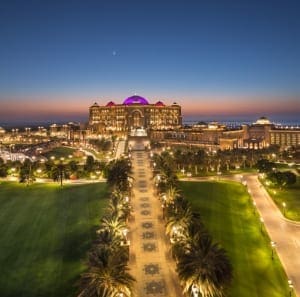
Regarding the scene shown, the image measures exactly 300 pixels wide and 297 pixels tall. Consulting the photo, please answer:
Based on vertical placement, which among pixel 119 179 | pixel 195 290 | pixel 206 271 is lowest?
pixel 195 290

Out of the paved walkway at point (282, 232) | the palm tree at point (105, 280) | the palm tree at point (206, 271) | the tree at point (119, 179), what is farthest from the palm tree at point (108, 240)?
the tree at point (119, 179)

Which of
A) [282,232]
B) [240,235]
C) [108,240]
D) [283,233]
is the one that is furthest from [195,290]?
[282,232]

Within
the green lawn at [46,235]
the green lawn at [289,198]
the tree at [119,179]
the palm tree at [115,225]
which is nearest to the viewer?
the green lawn at [46,235]

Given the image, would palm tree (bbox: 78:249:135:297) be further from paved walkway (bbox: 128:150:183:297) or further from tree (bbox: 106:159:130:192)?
tree (bbox: 106:159:130:192)

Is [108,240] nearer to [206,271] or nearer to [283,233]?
[206,271]

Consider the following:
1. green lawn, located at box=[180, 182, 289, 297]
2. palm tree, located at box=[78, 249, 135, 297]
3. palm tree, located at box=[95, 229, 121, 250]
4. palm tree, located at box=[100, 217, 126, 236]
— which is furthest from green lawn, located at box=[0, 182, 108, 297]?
green lawn, located at box=[180, 182, 289, 297]

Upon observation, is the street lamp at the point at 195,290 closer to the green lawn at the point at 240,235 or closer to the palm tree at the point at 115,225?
the green lawn at the point at 240,235
